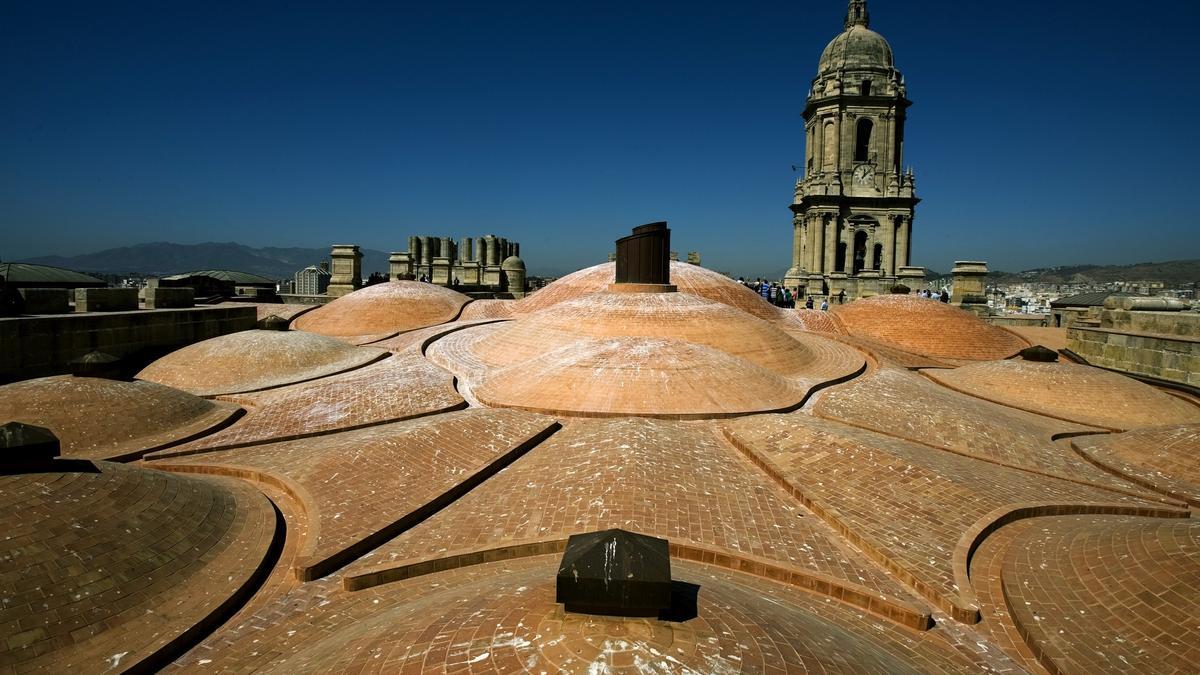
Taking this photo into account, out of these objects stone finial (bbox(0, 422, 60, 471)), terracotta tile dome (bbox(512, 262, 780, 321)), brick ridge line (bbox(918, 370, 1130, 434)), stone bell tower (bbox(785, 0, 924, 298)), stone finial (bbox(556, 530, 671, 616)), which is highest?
stone bell tower (bbox(785, 0, 924, 298))

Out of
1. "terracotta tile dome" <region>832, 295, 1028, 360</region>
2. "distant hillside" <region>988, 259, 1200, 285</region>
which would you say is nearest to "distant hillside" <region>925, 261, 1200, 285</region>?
"distant hillside" <region>988, 259, 1200, 285</region>

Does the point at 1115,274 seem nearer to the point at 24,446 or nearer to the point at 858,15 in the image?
the point at 858,15

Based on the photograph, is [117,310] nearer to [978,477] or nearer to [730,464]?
[730,464]

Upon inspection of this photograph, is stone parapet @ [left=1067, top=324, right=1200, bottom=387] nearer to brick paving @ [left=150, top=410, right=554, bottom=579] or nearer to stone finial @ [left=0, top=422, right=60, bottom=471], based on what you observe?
brick paving @ [left=150, top=410, right=554, bottom=579]

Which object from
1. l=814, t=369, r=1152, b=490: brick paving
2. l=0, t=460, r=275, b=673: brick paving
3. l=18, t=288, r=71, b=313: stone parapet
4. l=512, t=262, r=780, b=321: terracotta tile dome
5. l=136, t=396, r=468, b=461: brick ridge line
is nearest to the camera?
l=0, t=460, r=275, b=673: brick paving

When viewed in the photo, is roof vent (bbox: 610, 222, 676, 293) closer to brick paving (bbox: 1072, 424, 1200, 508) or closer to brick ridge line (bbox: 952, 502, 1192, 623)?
brick paving (bbox: 1072, 424, 1200, 508)

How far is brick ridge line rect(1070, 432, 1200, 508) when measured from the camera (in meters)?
8.74

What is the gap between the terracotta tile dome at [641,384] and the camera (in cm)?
1115

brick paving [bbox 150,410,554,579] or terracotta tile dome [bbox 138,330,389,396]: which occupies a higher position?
terracotta tile dome [bbox 138,330,389,396]

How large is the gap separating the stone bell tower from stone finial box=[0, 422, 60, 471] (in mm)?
32792

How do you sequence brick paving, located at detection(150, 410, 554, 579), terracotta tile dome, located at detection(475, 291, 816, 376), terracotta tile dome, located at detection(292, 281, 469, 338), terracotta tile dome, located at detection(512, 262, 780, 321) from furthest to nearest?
terracotta tile dome, located at detection(292, 281, 469, 338), terracotta tile dome, located at detection(512, 262, 780, 321), terracotta tile dome, located at detection(475, 291, 816, 376), brick paving, located at detection(150, 410, 554, 579)

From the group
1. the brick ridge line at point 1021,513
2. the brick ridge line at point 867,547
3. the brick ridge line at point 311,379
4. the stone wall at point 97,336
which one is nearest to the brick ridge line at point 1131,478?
the brick ridge line at point 1021,513

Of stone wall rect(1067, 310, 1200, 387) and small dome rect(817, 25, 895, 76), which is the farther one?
small dome rect(817, 25, 895, 76)

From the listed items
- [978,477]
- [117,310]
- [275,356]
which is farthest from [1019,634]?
[117,310]
